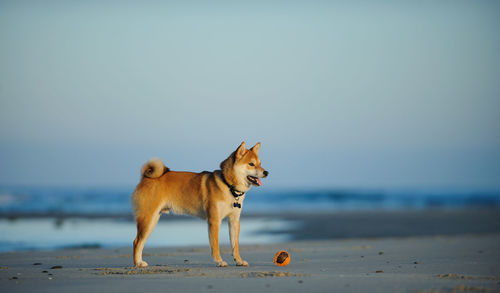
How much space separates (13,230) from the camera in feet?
52.7

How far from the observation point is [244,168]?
8641mm

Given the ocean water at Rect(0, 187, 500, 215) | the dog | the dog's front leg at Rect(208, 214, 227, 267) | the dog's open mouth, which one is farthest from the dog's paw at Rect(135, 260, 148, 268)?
the ocean water at Rect(0, 187, 500, 215)

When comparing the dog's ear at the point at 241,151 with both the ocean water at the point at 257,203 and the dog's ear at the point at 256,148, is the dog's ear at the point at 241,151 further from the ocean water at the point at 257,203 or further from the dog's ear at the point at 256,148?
the ocean water at the point at 257,203

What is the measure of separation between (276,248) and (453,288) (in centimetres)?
603

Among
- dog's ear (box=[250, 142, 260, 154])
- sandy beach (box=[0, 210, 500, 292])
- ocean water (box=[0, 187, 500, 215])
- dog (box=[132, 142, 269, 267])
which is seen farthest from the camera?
ocean water (box=[0, 187, 500, 215])

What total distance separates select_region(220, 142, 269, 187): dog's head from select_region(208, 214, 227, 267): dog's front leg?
0.72m

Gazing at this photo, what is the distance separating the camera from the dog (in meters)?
8.54

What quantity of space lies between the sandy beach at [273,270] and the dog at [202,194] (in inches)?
25.0

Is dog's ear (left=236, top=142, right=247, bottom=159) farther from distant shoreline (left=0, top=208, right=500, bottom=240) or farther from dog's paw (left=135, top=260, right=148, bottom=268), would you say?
distant shoreline (left=0, top=208, right=500, bottom=240)

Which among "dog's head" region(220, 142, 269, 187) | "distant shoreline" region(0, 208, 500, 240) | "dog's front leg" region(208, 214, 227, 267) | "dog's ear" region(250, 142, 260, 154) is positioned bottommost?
"dog's front leg" region(208, 214, 227, 267)

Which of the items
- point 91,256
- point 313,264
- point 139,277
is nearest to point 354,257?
point 313,264

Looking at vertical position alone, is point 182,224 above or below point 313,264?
above

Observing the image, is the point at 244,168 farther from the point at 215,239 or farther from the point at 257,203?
the point at 257,203

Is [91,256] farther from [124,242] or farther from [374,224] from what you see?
[374,224]
